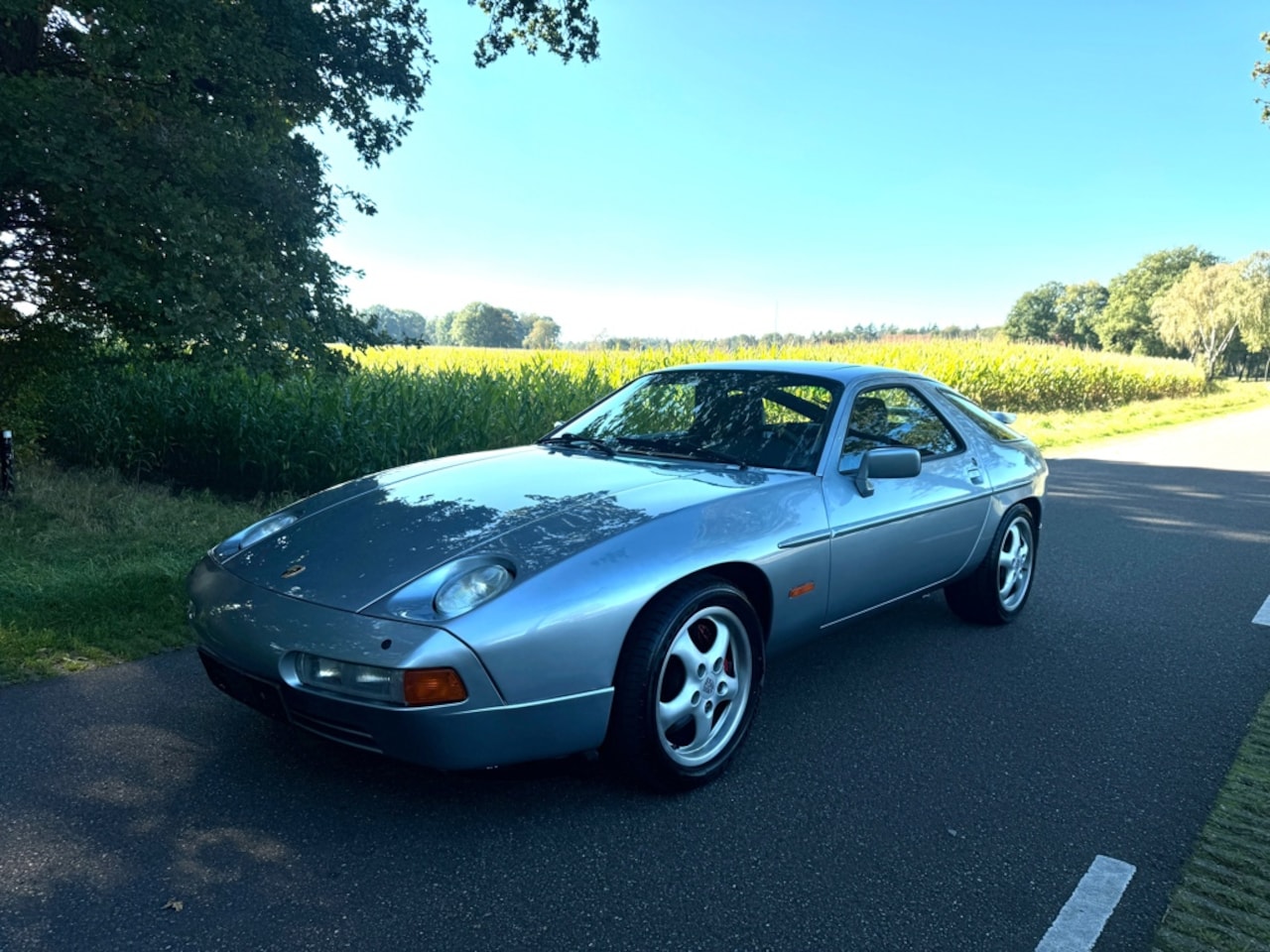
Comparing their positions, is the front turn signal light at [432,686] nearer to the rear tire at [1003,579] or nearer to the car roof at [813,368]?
the car roof at [813,368]

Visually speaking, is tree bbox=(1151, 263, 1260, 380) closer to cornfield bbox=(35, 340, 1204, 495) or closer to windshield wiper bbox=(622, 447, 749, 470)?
cornfield bbox=(35, 340, 1204, 495)

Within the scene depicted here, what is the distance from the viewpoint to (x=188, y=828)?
8.21ft

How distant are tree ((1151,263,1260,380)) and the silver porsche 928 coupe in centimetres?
5649

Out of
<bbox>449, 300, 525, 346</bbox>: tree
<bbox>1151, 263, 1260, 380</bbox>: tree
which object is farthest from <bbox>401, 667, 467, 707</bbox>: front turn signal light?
<bbox>1151, 263, 1260, 380</bbox>: tree

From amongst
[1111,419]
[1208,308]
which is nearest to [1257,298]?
[1208,308]

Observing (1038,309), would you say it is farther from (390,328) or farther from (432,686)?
(432,686)

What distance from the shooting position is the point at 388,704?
232cm

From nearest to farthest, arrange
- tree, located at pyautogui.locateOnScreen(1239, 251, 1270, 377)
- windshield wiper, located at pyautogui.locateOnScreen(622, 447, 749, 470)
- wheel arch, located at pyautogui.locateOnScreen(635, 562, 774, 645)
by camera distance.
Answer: wheel arch, located at pyautogui.locateOnScreen(635, 562, 774, 645) → windshield wiper, located at pyautogui.locateOnScreen(622, 447, 749, 470) → tree, located at pyautogui.locateOnScreen(1239, 251, 1270, 377)

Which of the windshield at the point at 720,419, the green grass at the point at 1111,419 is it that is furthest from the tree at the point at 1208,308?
the windshield at the point at 720,419

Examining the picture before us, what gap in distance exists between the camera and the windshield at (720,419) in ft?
12.0

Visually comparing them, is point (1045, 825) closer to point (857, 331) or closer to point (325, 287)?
point (325, 287)

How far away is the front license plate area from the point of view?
2538 mm

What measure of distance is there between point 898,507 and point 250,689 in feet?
8.67

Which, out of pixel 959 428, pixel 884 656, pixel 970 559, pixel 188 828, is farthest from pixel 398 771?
pixel 959 428
